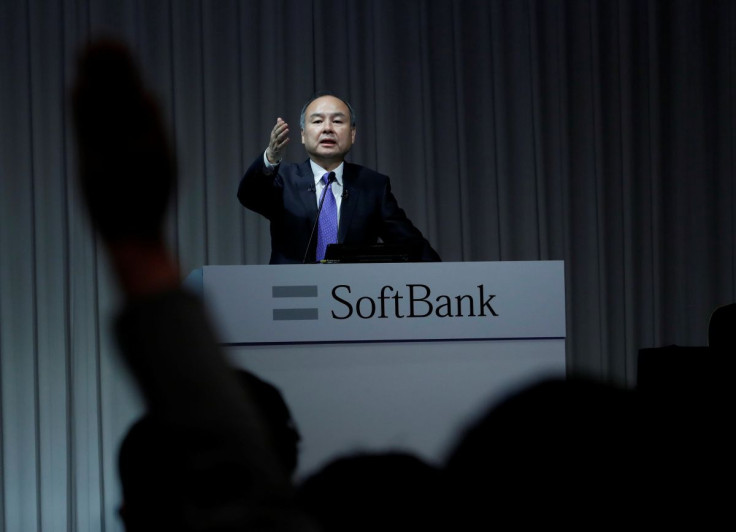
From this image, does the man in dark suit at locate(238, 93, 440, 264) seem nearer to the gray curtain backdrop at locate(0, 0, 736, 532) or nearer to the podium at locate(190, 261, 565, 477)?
the podium at locate(190, 261, 565, 477)

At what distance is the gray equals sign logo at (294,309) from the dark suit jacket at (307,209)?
753 mm

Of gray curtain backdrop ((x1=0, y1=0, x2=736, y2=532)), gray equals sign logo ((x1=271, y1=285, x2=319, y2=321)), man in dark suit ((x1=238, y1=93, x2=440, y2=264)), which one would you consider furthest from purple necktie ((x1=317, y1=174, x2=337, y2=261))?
gray curtain backdrop ((x1=0, y1=0, x2=736, y2=532))

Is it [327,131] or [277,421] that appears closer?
[277,421]

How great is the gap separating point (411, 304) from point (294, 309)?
0.24 m

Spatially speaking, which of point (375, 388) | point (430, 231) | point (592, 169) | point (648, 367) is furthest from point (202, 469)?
point (592, 169)

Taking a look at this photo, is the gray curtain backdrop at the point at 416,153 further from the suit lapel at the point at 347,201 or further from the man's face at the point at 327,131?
the suit lapel at the point at 347,201

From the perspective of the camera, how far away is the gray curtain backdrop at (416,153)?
4.16 metres

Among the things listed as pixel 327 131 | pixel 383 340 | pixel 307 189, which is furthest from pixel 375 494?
pixel 327 131

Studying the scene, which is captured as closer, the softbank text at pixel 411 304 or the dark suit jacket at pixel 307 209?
the softbank text at pixel 411 304

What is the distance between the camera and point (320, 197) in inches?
101

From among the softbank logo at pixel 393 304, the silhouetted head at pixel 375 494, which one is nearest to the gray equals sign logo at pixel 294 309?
the softbank logo at pixel 393 304

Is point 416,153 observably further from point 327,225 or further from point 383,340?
point 383,340

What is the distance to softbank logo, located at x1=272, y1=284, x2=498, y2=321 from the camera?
168 cm

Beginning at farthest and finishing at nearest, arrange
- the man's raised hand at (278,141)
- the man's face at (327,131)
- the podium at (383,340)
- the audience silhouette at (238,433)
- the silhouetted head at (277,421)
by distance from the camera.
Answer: the man's face at (327,131)
the man's raised hand at (278,141)
the podium at (383,340)
the silhouetted head at (277,421)
the audience silhouette at (238,433)
